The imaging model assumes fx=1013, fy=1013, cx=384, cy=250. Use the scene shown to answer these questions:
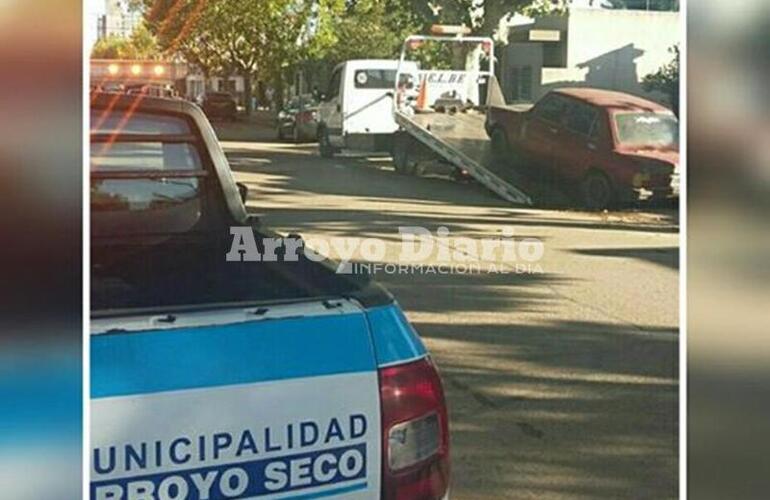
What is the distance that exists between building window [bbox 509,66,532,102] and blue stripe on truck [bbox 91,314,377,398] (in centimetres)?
60

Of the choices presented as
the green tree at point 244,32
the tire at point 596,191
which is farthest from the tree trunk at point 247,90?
the tire at point 596,191

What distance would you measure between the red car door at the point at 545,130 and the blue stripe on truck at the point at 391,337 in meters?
0.46

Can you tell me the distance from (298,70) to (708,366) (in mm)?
1113

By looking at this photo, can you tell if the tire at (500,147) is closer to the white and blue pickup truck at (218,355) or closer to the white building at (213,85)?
the white and blue pickup truck at (218,355)

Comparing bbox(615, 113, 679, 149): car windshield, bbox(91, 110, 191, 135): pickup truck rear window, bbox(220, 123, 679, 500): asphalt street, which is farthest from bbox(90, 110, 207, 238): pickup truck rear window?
bbox(615, 113, 679, 149): car windshield

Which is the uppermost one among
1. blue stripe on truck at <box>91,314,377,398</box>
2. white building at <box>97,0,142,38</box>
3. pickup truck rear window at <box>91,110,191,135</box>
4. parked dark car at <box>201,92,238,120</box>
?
white building at <box>97,0,142,38</box>

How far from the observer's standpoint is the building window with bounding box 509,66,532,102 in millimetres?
2064

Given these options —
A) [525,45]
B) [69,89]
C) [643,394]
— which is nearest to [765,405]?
[643,394]

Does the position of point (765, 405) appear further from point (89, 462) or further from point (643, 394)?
point (89, 462)

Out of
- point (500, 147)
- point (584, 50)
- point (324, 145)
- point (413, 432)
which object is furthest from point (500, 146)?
point (413, 432)

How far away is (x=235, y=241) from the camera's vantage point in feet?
6.47

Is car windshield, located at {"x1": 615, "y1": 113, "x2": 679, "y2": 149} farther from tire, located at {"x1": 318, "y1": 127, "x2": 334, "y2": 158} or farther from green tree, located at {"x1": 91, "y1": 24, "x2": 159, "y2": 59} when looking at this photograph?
green tree, located at {"x1": 91, "y1": 24, "x2": 159, "y2": 59}

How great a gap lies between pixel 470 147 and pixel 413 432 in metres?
0.63

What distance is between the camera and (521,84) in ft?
6.86
